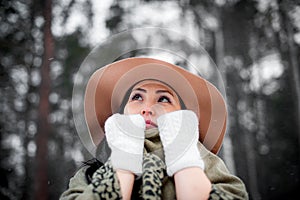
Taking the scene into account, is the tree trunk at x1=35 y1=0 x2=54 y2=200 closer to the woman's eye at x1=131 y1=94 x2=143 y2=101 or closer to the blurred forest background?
the blurred forest background

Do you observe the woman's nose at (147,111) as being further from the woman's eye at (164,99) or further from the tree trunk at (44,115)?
the tree trunk at (44,115)

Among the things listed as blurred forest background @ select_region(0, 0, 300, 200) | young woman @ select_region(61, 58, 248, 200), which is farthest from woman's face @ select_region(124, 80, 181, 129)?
blurred forest background @ select_region(0, 0, 300, 200)

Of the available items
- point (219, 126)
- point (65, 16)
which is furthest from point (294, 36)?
point (219, 126)

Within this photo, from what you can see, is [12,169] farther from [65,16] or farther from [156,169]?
[156,169]

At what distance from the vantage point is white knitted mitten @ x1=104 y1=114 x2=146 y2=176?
848 mm

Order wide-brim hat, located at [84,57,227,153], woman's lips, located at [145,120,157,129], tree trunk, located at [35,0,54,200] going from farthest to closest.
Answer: tree trunk, located at [35,0,54,200], wide-brim hat, located at [84,57,227,153], woman's lips, located at [145,120,157,129]

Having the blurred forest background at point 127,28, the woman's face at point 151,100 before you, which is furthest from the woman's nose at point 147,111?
the blurred forest background at point 127,28

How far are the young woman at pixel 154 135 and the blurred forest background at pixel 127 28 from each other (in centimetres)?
393

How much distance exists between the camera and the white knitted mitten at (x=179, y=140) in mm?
850

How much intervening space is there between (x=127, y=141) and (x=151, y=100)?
0.16 metres

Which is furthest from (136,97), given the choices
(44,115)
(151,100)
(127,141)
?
(44,115)

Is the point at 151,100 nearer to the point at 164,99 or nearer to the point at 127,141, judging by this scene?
the point at 164,99

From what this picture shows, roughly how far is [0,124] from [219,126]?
524 cm

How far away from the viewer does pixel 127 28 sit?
18.9 ft
